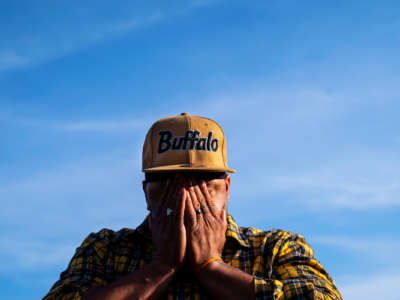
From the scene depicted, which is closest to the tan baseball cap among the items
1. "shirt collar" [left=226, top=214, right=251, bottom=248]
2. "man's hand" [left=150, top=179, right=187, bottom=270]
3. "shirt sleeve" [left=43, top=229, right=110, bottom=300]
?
"man's hand" [left=150, top=179, right=187, bottom=270]

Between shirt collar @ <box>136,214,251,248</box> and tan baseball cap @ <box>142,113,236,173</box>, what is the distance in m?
0.52

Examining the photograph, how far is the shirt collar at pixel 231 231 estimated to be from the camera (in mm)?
5043

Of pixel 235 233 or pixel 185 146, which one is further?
pixel 185 146

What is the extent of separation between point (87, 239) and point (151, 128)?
1273mm

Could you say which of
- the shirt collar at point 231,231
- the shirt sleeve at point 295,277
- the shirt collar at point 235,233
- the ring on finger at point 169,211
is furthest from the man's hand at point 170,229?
the shirt sleeve at point 295,277

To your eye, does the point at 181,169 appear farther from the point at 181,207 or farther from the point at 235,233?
the point at 235,233

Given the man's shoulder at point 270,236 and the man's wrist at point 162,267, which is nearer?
the man's wrist at point 162,267

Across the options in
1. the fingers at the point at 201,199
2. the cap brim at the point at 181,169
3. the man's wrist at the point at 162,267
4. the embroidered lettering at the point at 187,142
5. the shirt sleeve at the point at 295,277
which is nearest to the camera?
the shirt sleeve at the point at 295,277

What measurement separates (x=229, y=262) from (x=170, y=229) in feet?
2.27

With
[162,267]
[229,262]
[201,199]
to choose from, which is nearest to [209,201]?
[201,199]

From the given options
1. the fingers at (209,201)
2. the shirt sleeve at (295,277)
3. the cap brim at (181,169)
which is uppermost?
the cap brim at (181,169)

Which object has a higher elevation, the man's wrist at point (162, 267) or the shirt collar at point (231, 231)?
the shirt collar at point (231, 231)

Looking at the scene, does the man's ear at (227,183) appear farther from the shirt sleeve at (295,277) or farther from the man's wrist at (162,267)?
the man's wrist at (162,267)

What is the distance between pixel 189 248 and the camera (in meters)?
4.67
